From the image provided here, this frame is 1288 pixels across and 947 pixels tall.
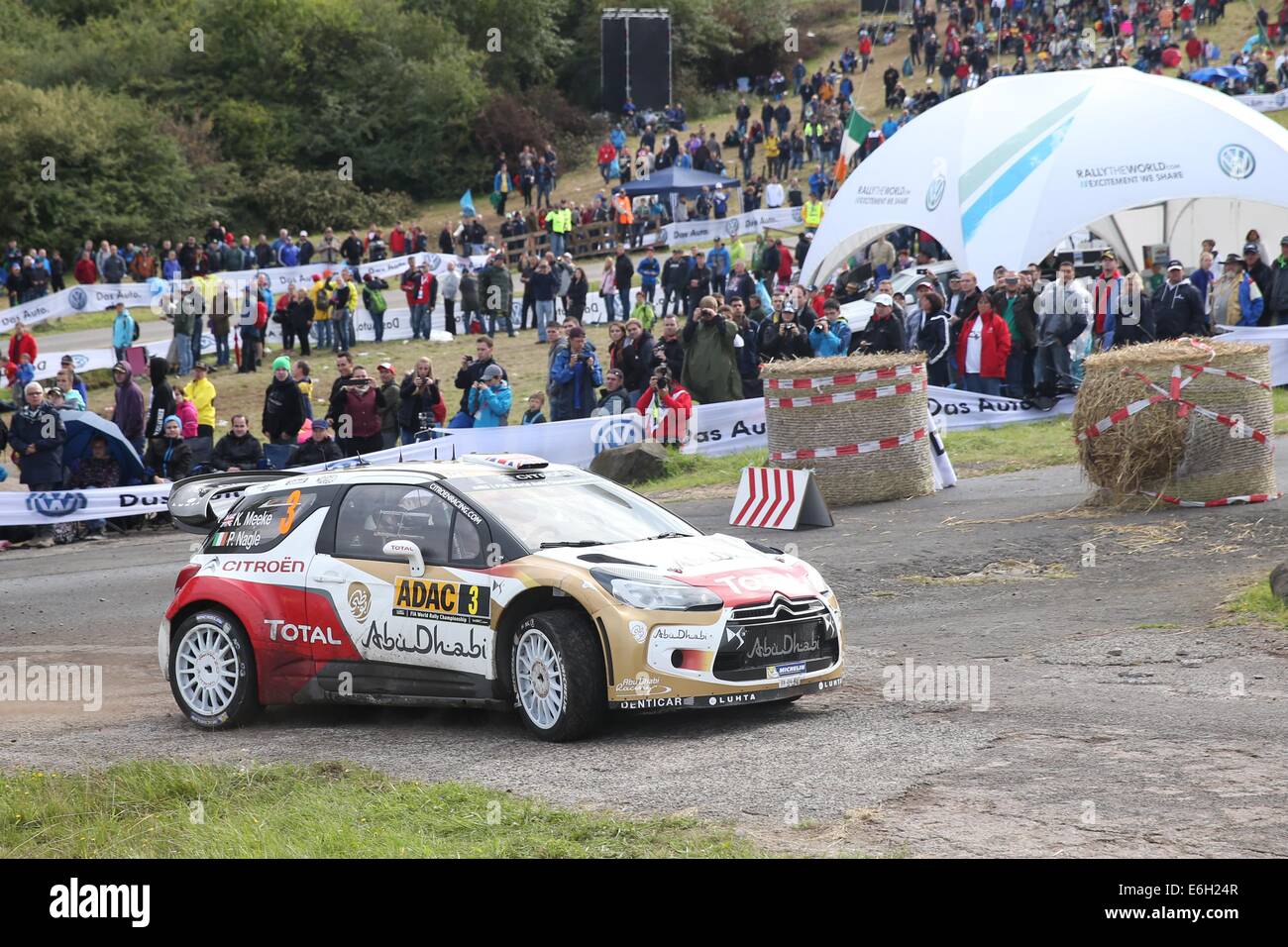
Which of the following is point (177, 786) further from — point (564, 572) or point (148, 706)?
point (148, 706)

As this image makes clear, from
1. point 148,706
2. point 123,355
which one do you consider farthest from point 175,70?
point 148,706

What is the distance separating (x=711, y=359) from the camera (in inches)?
866

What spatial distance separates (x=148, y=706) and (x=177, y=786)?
3.32m

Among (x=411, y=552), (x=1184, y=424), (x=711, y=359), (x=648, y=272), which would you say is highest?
(x=648, y=272)

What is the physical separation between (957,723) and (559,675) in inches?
87.1

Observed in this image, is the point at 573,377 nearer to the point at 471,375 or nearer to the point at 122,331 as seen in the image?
the point at 471,375

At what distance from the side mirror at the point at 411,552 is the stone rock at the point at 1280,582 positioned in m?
5.86

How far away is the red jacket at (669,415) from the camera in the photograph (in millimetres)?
21594

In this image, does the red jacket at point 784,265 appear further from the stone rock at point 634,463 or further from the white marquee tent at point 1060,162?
the stone rock at point 634,463

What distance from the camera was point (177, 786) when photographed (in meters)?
8.61

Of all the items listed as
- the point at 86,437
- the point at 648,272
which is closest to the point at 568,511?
the point at 86,437

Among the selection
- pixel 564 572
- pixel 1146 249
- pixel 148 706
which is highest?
pixel 1146 249

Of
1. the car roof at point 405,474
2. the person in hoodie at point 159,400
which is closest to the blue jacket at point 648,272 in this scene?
the person in hoodie at point 159,400
